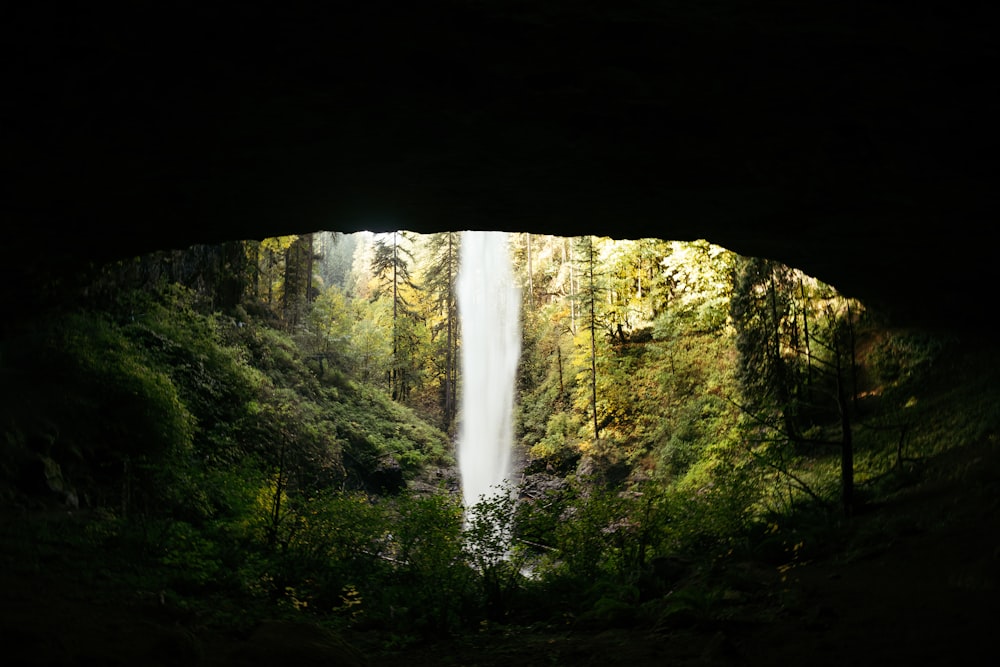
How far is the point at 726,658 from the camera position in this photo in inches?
203

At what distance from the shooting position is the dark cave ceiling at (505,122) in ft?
13.8

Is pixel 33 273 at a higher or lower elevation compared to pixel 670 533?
higher

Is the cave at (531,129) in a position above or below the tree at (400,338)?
below

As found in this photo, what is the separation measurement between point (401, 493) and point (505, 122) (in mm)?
7604

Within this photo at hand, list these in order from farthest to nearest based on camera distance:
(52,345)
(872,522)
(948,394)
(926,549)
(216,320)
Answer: (216,320), (52,345), (948,394), (872,522), (926,549)

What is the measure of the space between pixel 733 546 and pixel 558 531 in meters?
2.84

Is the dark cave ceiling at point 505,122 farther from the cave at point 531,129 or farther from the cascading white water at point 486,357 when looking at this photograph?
the cascading white water at point 486,357

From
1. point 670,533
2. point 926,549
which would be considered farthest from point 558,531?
point 926,549

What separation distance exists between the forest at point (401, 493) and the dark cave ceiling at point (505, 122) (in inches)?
114

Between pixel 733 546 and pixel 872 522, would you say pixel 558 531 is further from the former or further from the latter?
pixel 872 522

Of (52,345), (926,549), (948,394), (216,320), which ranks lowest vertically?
(926,549)

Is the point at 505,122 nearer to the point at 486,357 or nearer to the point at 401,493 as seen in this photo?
the point at 401,493

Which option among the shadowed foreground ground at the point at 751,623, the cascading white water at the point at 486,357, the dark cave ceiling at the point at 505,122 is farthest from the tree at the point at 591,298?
the shadowed foreground ground at the point at 751,623

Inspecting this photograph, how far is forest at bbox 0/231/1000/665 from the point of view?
6.75m
